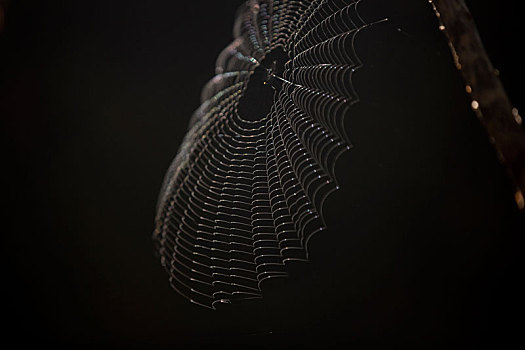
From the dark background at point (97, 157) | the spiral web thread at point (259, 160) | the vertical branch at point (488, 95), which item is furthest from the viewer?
the dark background at point (97, 157)

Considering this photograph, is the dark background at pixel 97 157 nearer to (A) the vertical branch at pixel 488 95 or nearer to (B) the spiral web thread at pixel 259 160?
(B) the spiral web thread at pixel 259 160

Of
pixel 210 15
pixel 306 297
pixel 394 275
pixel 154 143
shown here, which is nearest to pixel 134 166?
pixel 154 143

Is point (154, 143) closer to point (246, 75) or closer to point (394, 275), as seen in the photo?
point (246, 75)

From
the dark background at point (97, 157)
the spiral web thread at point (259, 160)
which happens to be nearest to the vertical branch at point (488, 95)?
the spiral web thread at point (259, 160)

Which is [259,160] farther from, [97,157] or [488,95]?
[488,95]

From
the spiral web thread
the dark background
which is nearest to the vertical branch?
the spiral web thread

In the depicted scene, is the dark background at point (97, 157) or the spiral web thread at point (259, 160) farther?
the dark background at point (97, 157)
